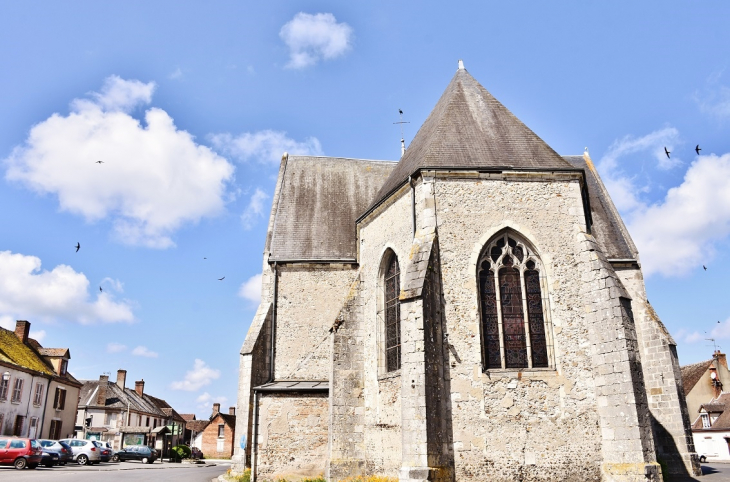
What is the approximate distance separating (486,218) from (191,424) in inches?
2092

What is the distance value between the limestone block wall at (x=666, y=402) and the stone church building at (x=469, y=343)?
0.13ft

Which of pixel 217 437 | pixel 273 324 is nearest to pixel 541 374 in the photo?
pixel 273 324

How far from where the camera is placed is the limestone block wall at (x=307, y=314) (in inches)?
625

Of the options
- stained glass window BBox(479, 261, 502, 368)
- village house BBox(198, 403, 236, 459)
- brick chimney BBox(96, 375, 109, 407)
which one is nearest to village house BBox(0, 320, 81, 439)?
brick chimney BBox(96, 375, 109, 407)

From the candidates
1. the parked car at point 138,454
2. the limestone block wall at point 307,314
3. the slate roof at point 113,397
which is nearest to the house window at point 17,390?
the parked car at point 138,454

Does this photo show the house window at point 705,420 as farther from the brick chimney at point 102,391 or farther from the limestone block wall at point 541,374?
the brick chimney at point 102,391

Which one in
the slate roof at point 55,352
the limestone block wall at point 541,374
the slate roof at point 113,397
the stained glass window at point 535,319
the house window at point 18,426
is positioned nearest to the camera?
the limestone block wall at point 541,374

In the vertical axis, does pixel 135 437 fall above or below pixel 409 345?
below

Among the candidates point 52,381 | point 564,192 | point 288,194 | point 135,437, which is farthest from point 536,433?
point 135,437

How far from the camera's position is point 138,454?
101 ft

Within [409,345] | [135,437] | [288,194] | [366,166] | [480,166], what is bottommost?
[135,437]

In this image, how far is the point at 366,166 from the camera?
20641mm

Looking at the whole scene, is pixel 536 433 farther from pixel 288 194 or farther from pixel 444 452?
pixel 288 194

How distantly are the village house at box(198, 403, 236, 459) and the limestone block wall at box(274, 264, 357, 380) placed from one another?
3523cm
